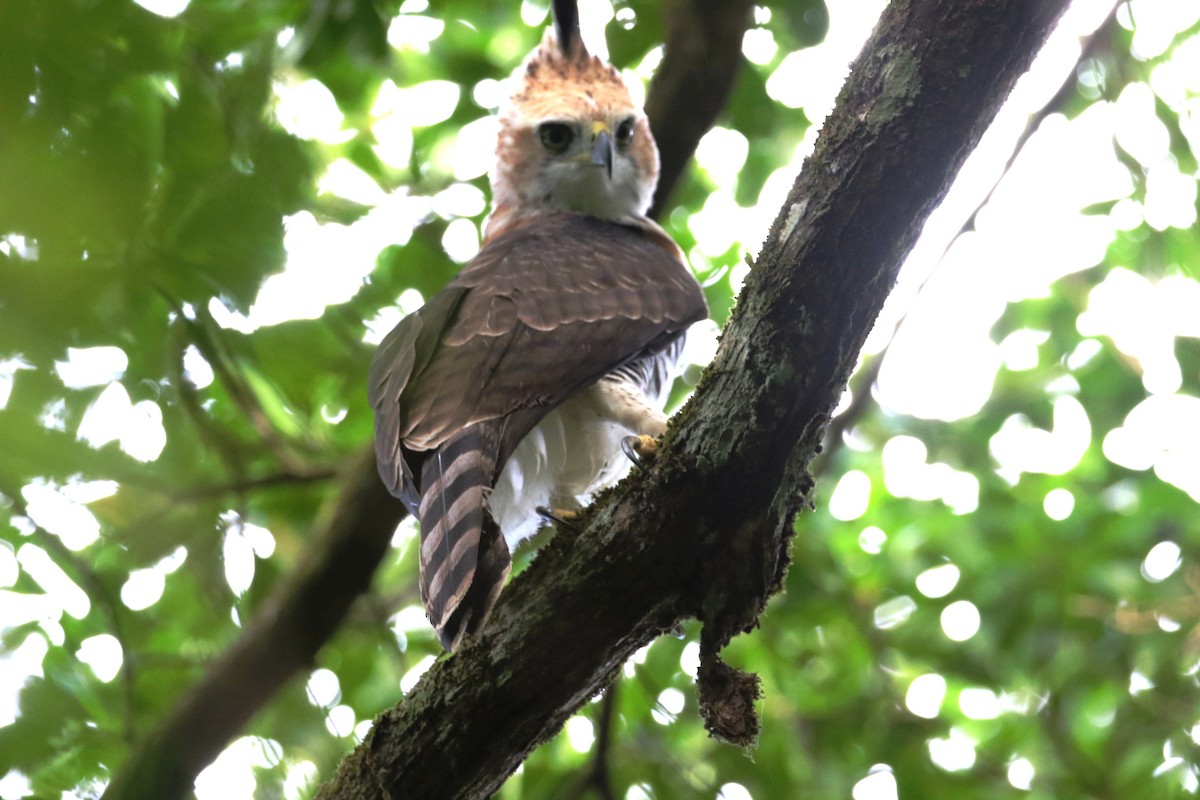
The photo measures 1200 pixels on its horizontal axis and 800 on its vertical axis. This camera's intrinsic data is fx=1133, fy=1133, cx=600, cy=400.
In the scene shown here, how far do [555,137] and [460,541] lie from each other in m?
2.93

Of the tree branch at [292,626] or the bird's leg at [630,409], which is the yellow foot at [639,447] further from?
the tree branch at [292,626]

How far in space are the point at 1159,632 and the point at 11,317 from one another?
5448mm

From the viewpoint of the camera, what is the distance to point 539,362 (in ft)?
10.7

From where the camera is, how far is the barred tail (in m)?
2.62

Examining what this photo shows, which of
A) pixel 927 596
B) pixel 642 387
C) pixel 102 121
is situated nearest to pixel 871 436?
pixel 927 596

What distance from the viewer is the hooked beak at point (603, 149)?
192 inches

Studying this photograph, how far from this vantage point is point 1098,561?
216 inches

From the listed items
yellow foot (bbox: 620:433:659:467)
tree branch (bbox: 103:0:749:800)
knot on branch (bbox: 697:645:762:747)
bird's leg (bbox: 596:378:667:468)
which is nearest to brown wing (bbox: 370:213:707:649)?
bird's leg (bbox: 596:378:667:468)

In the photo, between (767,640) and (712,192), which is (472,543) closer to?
(767,640)

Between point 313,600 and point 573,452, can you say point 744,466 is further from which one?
point 313,600

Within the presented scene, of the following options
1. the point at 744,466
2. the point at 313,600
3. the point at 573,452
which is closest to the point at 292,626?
the point at 313,600

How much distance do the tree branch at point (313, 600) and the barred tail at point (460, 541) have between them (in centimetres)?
131

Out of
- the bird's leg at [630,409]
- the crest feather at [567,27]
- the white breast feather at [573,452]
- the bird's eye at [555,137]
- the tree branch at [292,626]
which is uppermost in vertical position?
the crest feather at [567,27]

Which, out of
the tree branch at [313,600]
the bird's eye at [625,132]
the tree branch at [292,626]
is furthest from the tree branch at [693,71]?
the tree branch at [292,626]
